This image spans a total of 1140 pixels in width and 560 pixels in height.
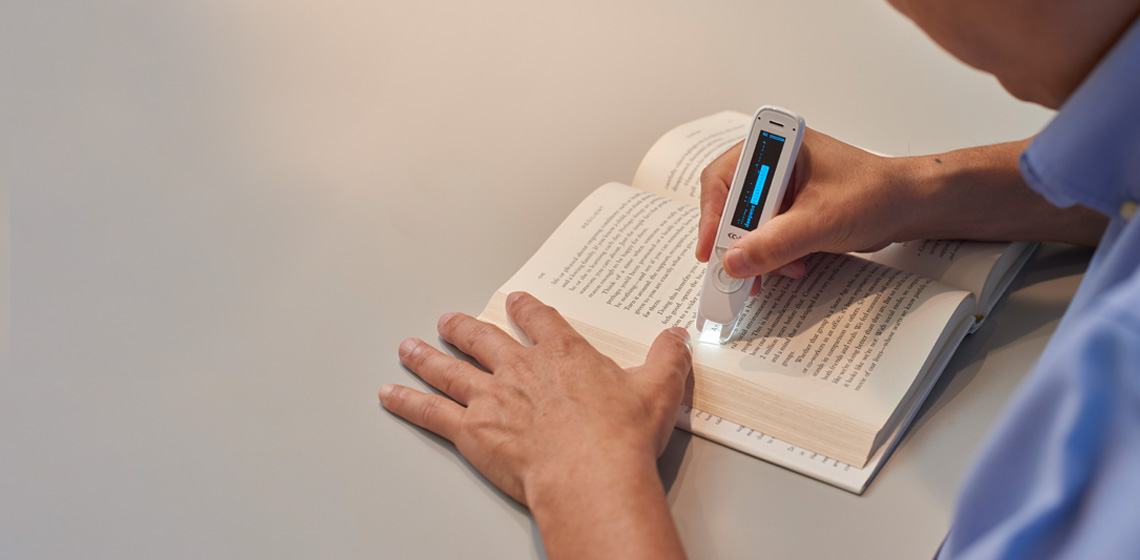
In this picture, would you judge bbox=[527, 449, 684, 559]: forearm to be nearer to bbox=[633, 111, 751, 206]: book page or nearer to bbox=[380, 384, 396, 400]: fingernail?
bbox=[380, 384, 396, 400]: fingernail

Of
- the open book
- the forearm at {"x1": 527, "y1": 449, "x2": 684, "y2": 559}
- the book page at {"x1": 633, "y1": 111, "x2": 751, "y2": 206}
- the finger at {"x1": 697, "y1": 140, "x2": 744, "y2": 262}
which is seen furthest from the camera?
the book page at {"x1": 633, "y1": 111, "x2": 751, "y2": 206}

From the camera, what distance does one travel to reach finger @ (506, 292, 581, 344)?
73cm

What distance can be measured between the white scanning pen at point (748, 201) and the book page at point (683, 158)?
172 mm

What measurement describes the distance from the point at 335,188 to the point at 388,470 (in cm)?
40

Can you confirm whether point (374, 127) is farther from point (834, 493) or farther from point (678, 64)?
point (834, 493)

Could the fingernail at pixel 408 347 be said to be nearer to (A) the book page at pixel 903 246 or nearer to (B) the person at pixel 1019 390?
(B) the person at pixel 1019 390

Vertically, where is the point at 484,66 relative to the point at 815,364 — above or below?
above

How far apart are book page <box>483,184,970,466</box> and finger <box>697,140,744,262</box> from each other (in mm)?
40

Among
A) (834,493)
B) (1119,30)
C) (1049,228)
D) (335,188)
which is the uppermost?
(1119,30)

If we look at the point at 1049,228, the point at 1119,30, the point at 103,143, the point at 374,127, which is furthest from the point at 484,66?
the point at 1119,30

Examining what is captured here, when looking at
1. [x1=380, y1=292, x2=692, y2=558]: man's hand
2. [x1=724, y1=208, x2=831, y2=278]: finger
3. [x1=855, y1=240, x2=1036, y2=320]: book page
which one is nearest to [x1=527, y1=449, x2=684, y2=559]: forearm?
[x1=380, y1=292, x2=692, y2=558]: man's hand

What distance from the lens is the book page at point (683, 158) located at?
967 mm

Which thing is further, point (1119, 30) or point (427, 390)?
point (427, 390)

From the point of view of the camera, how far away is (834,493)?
0.66 metres
